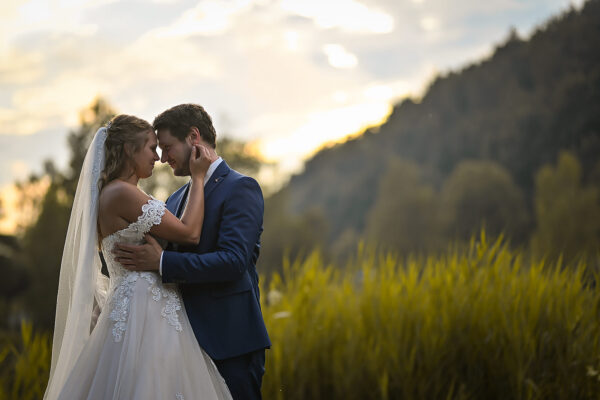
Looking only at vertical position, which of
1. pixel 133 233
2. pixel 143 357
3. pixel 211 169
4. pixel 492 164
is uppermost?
pixel 211 169

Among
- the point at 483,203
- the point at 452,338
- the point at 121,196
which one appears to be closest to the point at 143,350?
the point at 121,196

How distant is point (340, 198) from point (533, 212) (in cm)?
3365

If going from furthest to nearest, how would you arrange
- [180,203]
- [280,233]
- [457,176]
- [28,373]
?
[457,176], [280,233], [28,373], [180,203]

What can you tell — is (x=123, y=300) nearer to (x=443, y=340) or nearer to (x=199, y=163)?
(x=199, y=163)

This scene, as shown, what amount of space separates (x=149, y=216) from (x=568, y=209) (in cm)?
4158

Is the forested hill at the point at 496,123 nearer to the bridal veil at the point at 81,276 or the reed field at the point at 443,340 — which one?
the reed field at the point at 443,340

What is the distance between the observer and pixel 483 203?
163 feet

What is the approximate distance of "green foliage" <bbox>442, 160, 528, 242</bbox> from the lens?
159 ft

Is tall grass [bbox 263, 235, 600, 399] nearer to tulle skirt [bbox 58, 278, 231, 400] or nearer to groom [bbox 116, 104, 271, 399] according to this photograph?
groom [bbox 116, 104, 271, 399]

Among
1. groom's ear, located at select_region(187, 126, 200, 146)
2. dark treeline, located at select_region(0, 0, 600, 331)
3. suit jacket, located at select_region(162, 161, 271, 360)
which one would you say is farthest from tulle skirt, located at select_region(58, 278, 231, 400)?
dark treeline, located at select_region(0, 0, 600, 331)

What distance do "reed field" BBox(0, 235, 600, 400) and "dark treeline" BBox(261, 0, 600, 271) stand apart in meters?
23.8

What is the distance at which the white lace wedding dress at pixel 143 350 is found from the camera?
9.11 feet

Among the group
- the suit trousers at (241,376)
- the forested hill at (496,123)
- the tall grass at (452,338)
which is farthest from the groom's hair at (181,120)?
the forested hill at (496,123)

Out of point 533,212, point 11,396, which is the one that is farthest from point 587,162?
point 11,396
